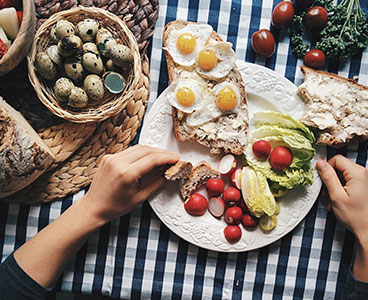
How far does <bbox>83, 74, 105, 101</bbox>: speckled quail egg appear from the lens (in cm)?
198

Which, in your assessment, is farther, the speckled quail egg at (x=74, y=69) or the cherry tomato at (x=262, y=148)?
the cherry tomato at (x=262, y=148)

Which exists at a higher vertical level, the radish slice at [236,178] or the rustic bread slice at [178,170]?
the rustic bread slice at [178,170]

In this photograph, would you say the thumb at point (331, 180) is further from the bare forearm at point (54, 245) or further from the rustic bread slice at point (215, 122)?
the bare forearm at point (54, 245)

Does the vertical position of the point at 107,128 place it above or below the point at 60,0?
below

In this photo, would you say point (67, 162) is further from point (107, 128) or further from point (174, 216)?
point (174, 216)

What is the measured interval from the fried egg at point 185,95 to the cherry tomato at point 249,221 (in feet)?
2.41

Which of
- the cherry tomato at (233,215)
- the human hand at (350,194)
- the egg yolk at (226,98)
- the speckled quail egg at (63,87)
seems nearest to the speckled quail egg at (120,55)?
the speckled quail egg at (63,87)

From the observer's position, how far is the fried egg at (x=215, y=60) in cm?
211

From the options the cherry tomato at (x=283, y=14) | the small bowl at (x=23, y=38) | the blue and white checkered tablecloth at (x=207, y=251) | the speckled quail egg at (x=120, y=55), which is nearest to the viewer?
the small bowl at (x=23, y=38)

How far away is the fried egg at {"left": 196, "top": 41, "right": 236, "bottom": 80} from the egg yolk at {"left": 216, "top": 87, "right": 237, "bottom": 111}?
94 mm

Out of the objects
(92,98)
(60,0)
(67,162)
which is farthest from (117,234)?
(60,0)

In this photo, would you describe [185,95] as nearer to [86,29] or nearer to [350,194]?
[86,29]

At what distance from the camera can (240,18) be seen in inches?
91.6

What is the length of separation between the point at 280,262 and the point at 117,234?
105 centimetres
